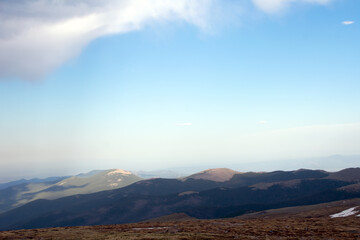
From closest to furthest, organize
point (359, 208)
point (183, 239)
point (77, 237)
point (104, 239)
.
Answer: point (183, 239), point (104, 239), point (77, 237), point (359, 208)

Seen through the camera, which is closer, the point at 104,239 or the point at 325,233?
the point at 104,239

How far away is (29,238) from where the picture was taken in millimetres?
50812

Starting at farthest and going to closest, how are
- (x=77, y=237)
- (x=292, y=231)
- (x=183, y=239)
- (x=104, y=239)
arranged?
(x=292, y=231) → (x=77, y=237) → (x=104, y=239) → (x=183, y=239)

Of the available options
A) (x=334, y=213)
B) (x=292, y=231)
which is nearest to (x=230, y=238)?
(x=292, y=231)

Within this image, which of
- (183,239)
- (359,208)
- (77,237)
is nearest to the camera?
(183,239)

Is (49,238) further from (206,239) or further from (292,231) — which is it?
(292,231)

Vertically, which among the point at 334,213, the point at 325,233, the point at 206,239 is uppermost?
the point at 206,239

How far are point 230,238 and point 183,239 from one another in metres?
8.29

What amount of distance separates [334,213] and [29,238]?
95025mm

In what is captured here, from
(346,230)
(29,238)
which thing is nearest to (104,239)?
(29,238)

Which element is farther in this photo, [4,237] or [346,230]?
[346,230]

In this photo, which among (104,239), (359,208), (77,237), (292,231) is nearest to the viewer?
(104,239)

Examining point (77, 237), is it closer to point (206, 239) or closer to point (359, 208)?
point (206, 239)

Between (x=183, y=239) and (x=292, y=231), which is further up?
(x=183, y=239)
